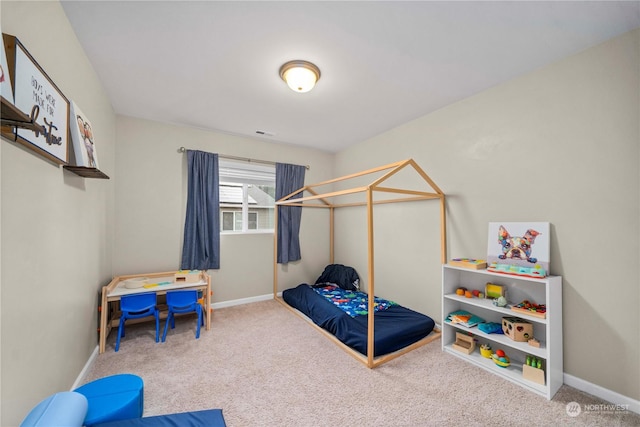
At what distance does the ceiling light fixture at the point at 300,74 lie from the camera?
205 centimetres

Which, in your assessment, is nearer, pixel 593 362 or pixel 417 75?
pixel 593 362

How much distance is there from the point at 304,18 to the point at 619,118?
7.31 ft

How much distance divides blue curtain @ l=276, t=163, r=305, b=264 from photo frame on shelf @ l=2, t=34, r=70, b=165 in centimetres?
264

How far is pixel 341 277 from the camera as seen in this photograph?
3.99 m

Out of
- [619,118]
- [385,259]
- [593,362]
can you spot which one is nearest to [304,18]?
[619,118]

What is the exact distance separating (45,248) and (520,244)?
3272 mm

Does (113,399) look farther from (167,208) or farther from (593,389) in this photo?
(593,389)

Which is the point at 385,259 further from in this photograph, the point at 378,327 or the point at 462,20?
the point at 462,20

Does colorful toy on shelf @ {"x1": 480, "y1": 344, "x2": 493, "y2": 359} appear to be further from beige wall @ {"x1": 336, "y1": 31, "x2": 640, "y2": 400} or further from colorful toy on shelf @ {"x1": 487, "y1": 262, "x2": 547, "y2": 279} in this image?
colorful toy on shelf @ {"x1": 487, "y1": 262, "x2": 547, "y2": 279}

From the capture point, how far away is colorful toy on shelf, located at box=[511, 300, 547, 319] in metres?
1.91

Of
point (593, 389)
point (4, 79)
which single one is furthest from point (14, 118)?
point (593, 389)

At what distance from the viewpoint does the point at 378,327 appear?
2.61 meters

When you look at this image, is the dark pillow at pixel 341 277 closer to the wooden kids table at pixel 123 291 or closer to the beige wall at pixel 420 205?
the beige wall at pixel 420 205

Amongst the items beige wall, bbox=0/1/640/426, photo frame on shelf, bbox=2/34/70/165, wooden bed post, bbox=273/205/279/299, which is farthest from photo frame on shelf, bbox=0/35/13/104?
wooden bed post, bbox=273/205/279/299
